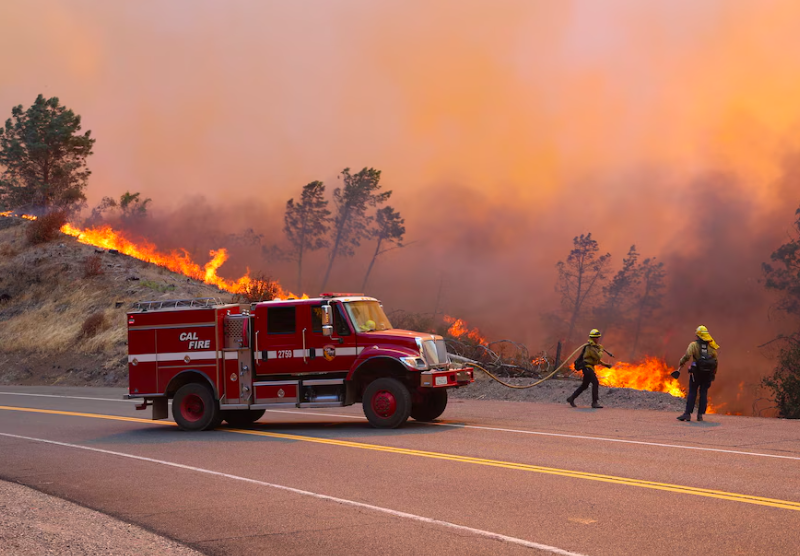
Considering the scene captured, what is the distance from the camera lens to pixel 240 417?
16609 millimetres

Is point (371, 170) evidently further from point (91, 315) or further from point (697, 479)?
point (697, 479)

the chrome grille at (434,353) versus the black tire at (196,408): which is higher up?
the chrome grille at (434,353)

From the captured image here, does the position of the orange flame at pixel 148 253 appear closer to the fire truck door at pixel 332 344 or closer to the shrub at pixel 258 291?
the shrub at pixel 258 291

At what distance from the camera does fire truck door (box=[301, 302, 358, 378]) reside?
15.0m

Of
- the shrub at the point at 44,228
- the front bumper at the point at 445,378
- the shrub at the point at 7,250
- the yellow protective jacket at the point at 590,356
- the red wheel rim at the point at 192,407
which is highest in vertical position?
the shrub at the point at 44,228

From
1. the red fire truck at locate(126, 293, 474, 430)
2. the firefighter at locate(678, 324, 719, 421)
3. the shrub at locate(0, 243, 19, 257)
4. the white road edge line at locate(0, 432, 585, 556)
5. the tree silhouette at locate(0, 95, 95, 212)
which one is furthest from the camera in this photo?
the tree silhouette at locate(0, 95, 95, 212)

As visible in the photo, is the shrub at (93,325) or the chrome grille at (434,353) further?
the shrub at (93,325)

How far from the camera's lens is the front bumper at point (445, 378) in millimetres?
14492

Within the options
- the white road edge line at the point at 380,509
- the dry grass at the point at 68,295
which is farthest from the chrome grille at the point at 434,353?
the dry grass at the point at 68,295

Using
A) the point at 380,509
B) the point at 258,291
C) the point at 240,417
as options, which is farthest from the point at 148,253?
the point at 380,509

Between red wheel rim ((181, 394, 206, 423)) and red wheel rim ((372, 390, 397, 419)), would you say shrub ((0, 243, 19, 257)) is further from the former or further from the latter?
red wheel rim ((372, 390, 397, 419))

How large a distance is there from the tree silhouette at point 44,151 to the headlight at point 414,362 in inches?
2304

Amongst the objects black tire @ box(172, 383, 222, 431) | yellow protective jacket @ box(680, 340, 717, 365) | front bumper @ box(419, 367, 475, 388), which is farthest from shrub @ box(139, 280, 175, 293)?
yellow protective jacket @ box(680, 340, 717, 365)

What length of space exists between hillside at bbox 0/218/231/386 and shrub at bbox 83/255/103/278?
0.03 metres
